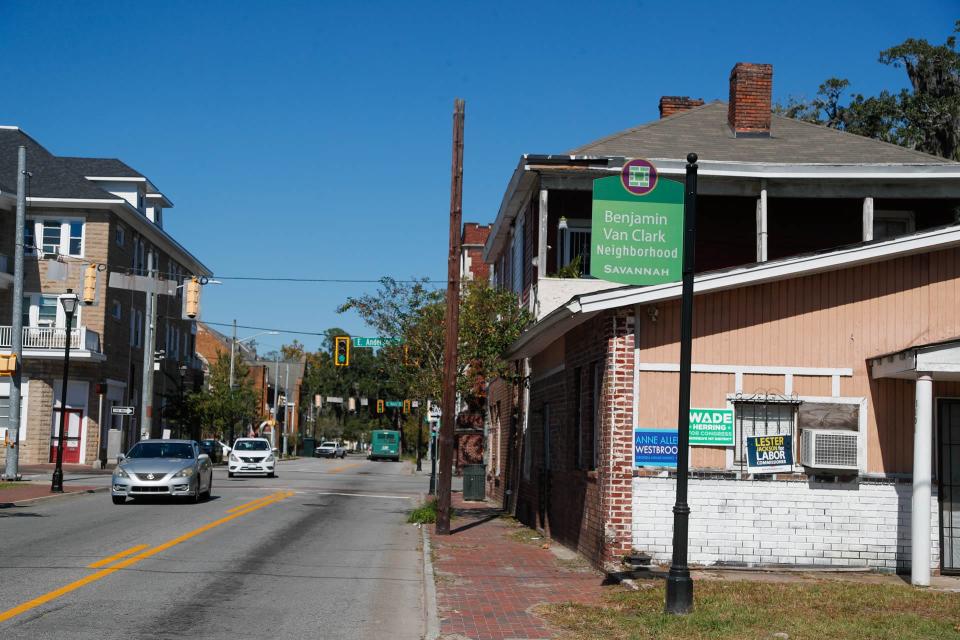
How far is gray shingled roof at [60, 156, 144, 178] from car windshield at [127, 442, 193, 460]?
31.1m

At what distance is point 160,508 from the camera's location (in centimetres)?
2303

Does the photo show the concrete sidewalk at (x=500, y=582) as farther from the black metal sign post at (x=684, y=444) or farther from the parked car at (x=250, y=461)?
the parked car at (x=250, y=461)

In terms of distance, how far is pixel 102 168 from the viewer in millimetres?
54406

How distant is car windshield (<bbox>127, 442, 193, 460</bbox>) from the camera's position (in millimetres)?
24844

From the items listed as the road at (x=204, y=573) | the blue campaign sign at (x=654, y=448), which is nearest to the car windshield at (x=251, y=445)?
the road at (x=204, y=573)

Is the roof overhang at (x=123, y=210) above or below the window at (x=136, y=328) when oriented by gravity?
above

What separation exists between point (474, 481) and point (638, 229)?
17.7 meters

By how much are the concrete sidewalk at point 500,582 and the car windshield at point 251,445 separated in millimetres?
23571

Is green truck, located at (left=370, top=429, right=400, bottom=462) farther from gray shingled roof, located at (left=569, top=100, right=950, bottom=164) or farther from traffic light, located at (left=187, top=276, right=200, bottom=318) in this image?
gray shingled roof, located at (left=569, top=100, right=950, bottom=164)

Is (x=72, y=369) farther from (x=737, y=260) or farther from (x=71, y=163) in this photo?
(x=737, y=260)

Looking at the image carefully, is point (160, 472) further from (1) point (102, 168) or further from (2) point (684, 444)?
(1) point (102, 168)

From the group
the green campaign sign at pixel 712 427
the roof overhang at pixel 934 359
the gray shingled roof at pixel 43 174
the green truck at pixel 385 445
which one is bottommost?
the green truck at pixel 385 445

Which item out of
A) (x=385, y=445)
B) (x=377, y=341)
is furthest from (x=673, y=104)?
(x=385, y=445)

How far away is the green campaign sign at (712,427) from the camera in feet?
46.0
